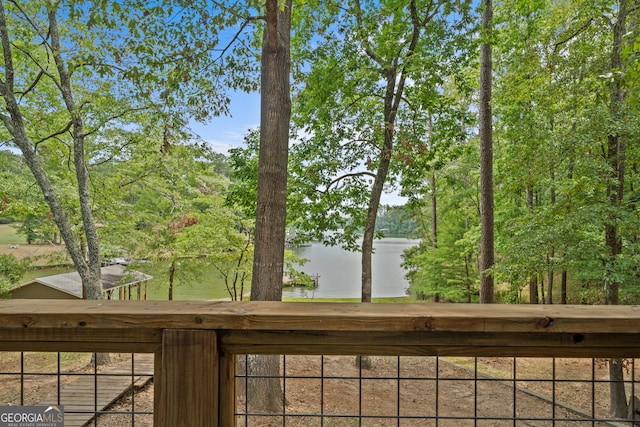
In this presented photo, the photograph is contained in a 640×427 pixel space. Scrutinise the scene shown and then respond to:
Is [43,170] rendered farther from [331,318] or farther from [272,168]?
[331,318]

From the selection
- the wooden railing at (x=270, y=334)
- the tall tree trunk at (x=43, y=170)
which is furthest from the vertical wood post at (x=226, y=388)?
the tall tree trunk at (x=43, y=170)

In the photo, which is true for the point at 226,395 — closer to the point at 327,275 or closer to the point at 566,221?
the point at 566,221

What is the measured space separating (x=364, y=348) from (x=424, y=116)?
6486 millimetres

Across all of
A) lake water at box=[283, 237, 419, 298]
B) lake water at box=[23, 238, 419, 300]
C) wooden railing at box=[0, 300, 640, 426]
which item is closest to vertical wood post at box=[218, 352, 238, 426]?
wooden railing at box=[0, 300, 640, 426]

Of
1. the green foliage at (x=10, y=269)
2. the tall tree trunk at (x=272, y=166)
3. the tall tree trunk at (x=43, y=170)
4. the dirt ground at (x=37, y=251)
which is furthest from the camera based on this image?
the dirt ground at (x=37, y=251)

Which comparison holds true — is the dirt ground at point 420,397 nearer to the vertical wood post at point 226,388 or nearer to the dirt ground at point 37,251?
the vertical wood post at point 226,388

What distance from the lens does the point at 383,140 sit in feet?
21.3

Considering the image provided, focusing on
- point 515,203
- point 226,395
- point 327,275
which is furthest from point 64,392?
point 327,275

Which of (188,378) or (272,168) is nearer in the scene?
(188,378)

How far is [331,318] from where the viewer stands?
0.82 metres

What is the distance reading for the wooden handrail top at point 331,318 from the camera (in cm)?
81

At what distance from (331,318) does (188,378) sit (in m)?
0.35

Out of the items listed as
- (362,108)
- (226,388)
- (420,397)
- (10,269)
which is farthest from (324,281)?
(226,388)

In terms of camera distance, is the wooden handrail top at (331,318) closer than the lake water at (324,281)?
Yes
